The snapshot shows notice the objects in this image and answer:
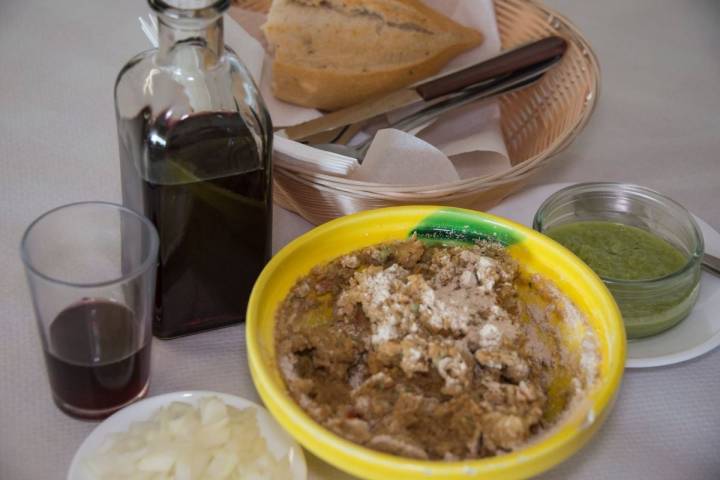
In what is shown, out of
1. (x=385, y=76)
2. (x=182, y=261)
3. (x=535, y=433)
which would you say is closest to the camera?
(x=535, y=433)

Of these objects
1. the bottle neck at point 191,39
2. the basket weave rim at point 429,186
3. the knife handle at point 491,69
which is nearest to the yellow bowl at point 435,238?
the basket weave rim at point 429,186

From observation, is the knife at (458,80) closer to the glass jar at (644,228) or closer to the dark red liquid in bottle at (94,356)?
the glass jar at (644,228)

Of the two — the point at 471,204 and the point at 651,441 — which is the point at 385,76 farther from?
the point at 651,441

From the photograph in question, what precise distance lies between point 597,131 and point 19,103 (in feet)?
2.66

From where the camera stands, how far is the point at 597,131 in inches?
50.5

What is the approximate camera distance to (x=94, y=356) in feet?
2.63

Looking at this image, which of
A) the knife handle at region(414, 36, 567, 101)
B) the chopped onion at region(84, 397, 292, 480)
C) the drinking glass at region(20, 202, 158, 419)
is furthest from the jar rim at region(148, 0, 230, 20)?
the knife handle at region(414, 36, 567, 101)

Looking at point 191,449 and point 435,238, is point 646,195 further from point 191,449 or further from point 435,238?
point 191,449

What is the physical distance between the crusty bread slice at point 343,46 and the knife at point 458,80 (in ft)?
0.09

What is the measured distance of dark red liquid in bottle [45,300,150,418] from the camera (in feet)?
2.61

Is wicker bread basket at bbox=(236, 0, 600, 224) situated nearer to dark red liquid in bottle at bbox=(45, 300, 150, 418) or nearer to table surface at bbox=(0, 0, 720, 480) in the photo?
table surface at bbox=(0, 0, 720, 480)

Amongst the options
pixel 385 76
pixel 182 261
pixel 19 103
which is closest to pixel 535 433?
pixel 182 261

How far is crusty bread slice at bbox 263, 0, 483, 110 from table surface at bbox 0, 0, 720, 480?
21cm

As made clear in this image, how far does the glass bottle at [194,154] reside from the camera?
31.8 inches
